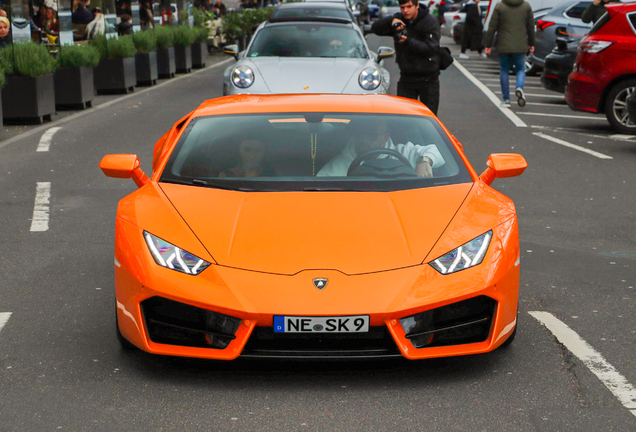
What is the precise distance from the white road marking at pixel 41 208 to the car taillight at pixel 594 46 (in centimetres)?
798

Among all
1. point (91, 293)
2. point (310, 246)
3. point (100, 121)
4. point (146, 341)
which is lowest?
point (100, 121)

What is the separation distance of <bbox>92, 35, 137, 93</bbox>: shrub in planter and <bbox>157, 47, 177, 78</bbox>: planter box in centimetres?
334

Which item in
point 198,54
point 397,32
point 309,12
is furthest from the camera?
point 198,54

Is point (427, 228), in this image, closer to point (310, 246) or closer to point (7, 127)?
point (310, 246)

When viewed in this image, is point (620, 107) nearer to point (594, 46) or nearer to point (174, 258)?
point (594, 46)

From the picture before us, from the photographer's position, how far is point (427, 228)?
4.51 metres

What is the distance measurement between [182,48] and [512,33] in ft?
35.1

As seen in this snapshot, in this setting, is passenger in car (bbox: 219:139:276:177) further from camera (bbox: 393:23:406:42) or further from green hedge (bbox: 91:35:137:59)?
green hedge (bbox: 91:35:137:59)

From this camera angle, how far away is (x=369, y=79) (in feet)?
39.5

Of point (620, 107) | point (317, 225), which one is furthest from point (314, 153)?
point (620, 107)

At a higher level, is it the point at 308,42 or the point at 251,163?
the point at 251,163

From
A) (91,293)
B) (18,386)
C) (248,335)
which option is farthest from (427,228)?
(91,293)

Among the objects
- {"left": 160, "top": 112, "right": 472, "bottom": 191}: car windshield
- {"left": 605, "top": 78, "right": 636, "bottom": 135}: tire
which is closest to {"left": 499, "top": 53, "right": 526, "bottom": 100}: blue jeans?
{"left": 605, "top": 78, "right": 636, "bottom": 135}: tire

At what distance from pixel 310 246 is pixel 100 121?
11.1m
